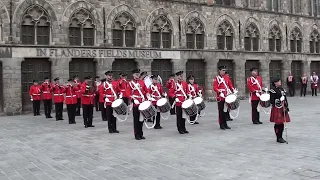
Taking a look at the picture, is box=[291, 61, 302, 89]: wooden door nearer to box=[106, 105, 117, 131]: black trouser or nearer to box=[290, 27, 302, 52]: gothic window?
box=[290, 27, 302, 52]: gothic window

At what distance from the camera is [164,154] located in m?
7.97

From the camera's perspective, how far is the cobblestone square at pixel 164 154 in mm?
6297

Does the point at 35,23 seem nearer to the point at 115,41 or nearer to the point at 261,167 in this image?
the point at 115,41

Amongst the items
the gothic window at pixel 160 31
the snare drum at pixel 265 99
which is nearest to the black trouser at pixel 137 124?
the snare drum at pixel 265 99

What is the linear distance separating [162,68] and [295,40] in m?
15.2

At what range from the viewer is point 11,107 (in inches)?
729

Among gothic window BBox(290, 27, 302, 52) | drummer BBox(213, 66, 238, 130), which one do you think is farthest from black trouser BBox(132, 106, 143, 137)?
gothic window BBox(290, 27, 302, 52)

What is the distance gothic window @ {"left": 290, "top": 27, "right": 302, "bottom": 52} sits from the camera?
31.7 metres

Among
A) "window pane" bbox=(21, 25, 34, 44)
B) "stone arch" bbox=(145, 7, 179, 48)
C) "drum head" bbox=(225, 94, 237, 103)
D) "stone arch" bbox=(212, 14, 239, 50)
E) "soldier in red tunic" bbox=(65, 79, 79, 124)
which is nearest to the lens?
"drum head" bbox=(225, 94, 237, 103)

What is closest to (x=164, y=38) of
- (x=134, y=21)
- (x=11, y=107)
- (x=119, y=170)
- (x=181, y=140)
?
(x=134, y=21)

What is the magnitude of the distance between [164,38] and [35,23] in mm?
8607

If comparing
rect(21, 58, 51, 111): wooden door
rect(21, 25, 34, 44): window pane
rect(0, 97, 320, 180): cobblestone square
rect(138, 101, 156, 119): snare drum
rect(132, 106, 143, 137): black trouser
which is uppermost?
rect(21, 25, 34, 44): window pane

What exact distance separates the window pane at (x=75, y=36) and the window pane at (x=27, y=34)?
2191mm

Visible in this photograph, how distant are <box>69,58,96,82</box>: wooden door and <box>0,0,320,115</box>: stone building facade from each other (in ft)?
0.19
